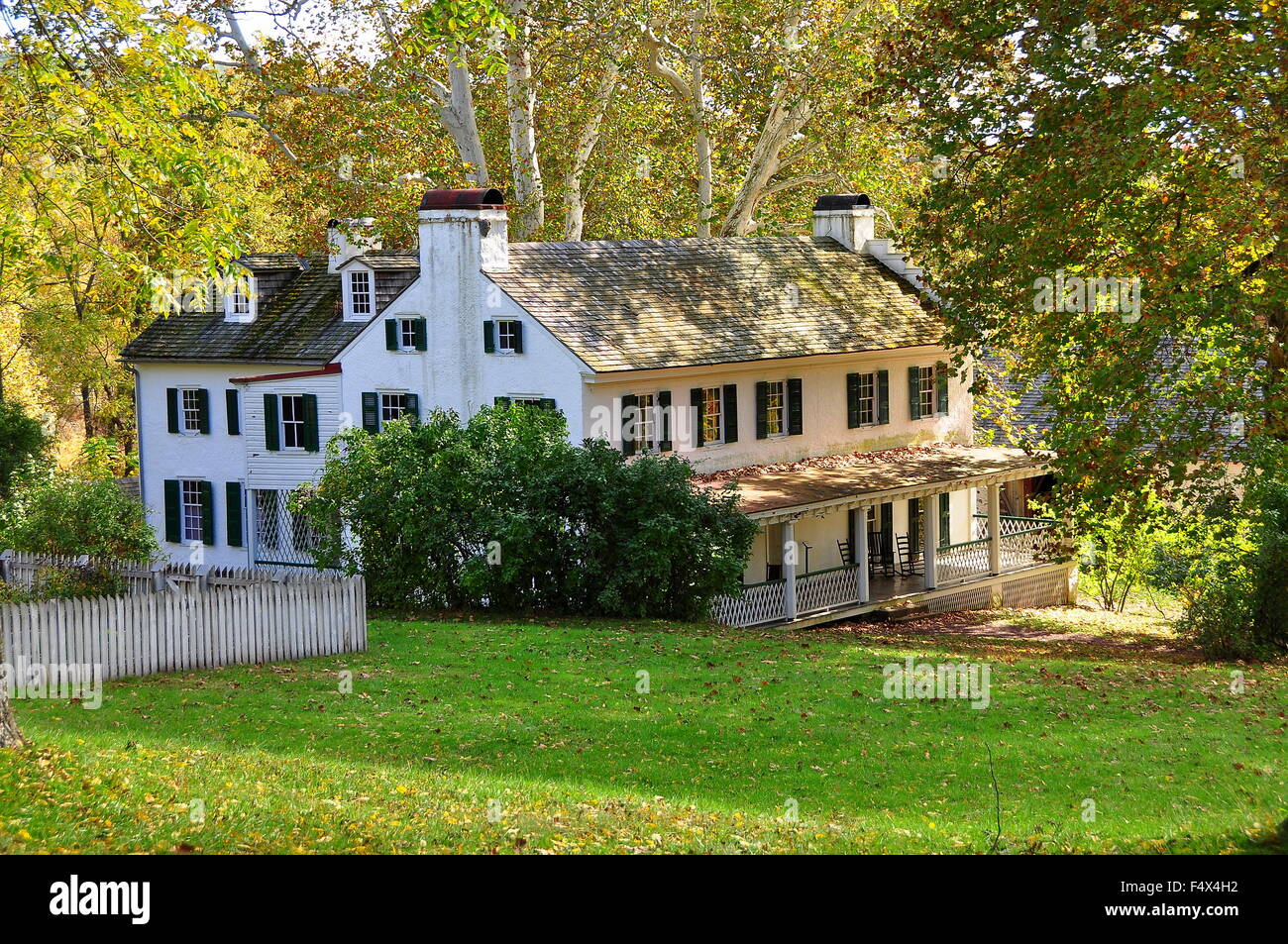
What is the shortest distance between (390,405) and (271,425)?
13.2 feet

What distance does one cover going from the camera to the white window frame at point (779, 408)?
3491 cm

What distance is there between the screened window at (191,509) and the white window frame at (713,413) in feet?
49.4

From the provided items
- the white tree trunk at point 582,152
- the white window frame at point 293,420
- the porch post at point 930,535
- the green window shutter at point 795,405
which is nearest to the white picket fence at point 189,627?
the white window frame at point 293,420

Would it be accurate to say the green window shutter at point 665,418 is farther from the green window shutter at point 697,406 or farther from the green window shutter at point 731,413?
the green window shutter at point 731,413

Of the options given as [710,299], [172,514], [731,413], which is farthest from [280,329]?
[731,413]

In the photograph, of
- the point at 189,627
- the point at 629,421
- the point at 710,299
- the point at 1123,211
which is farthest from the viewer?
the point at 710,299

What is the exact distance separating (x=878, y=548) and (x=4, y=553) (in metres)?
20.9

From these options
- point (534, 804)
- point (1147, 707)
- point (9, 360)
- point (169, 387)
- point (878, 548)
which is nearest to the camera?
point (534, 804)

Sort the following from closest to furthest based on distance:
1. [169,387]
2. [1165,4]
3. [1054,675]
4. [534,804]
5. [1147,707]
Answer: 1. [534,804]
2. [1147,707]
3. [1054,675]
4. [1165,4]
5. [169,387]

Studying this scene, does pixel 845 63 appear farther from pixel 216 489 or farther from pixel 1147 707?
pixel 1147 707

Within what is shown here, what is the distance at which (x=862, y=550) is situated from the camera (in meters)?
33.2

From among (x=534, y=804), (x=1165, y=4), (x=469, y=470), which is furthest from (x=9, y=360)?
(x=534, y=804)

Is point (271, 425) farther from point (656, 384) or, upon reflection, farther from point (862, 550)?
point (862, 550)

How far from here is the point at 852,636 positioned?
26.7 metres
